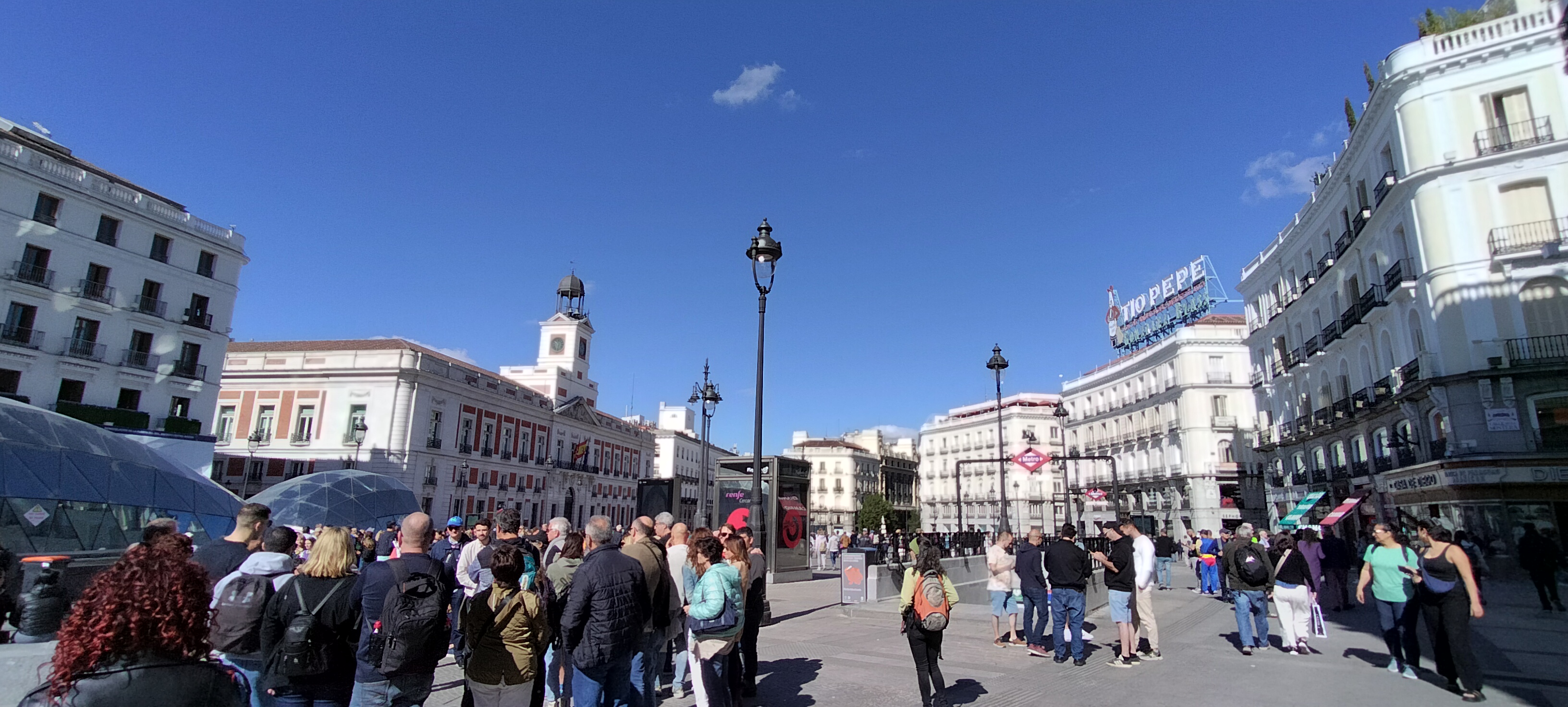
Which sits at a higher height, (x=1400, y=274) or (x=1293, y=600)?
(x=1400, y=274)

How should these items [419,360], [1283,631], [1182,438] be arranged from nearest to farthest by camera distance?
[1283,631] → [419,360] → [1182,438]

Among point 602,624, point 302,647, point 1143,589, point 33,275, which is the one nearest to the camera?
point 302,647

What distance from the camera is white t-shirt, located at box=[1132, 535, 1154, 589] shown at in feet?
29.7

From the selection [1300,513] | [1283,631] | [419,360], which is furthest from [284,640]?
[419,360]

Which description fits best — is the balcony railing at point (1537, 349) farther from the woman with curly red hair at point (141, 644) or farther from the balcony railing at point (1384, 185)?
the woman with curly red hair at point (141, 644)

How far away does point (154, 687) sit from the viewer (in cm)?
217

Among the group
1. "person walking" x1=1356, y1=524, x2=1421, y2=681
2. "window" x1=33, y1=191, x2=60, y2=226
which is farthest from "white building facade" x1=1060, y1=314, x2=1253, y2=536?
"window" x1=33, y1=191, x2=60, y2=226

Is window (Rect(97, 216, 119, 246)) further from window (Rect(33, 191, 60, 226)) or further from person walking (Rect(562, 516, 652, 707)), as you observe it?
person walking (Rect(562, 516, 652, 707))

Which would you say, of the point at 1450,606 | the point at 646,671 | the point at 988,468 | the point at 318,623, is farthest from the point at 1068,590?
the point at 988,468

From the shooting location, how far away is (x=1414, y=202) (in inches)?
791

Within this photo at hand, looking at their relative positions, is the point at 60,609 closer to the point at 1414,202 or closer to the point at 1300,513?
the point at 1414,202

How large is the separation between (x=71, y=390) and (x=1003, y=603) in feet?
119

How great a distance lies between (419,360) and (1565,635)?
1844 inches

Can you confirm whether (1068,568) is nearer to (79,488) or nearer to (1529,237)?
(79,488)
